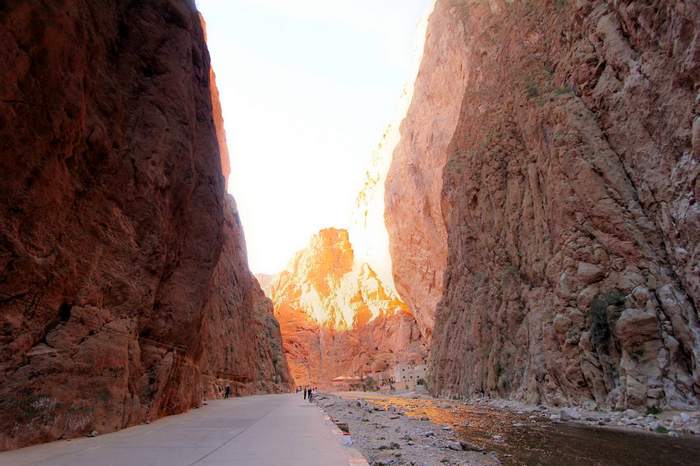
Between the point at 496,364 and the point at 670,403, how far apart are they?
1221 cm

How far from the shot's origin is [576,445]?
31.3 feet

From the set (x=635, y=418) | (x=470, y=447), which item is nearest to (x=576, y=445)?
(x=470, y=447)

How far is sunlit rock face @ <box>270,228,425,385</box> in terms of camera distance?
7844cm

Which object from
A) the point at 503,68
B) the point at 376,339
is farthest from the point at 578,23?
the point at 376,339

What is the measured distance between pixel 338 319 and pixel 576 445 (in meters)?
80.4

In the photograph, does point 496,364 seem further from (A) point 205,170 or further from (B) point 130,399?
(B) point 130,399

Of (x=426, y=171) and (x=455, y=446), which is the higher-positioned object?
(x=426, y=171)

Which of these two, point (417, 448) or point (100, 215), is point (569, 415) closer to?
point (417, 448)

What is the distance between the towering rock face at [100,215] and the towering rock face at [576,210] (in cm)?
1396

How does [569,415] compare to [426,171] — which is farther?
[426,171]

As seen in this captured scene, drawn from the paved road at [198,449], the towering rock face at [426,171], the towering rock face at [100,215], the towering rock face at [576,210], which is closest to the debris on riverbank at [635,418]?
the towering rock face at [576,210]

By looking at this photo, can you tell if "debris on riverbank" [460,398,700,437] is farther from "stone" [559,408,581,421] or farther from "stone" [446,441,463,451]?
"stone" [446,441,463,451]

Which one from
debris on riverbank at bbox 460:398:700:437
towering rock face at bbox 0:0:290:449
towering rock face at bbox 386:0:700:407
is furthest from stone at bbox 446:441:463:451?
towering rock face at bbox 386:0:700:407

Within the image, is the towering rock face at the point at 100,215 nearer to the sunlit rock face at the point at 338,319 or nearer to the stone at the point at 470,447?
the stone at the point at 470,447
